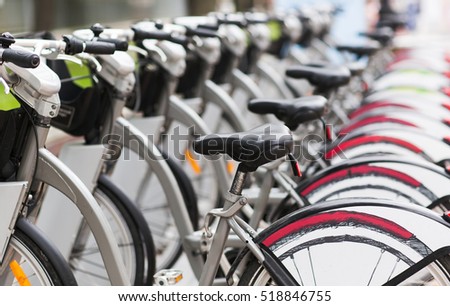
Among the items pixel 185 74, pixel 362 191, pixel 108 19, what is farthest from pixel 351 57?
pixel 362 191

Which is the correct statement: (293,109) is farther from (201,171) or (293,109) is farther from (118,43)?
(201,171)

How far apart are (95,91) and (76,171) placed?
1.01 ft

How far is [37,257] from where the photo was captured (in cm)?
264

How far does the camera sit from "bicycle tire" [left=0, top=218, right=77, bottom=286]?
263 cm

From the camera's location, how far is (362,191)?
3125 millimetres

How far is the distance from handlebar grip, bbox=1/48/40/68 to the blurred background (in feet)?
8.33

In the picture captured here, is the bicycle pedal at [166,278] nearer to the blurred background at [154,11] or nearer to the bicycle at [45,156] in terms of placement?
the bicycle at [45,156]

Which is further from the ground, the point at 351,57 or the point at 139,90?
the point at 351,57

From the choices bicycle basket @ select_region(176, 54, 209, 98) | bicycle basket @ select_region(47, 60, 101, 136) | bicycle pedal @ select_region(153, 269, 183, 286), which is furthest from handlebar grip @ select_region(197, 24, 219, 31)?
bicycle pedal @ select_region(153, 269, 183, 286)

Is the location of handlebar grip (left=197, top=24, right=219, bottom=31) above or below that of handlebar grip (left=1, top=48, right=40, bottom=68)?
above

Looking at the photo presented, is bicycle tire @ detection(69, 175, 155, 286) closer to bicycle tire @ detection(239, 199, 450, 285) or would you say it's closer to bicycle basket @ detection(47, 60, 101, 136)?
bicycle basket @ detection(47, 60, 101, 136)

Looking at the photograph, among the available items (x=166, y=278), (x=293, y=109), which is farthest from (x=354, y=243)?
(x=293, y=109)

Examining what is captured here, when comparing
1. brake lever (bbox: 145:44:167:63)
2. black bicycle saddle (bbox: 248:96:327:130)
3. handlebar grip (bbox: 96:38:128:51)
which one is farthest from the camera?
brake lever (bbox: 145:44:167:63)
